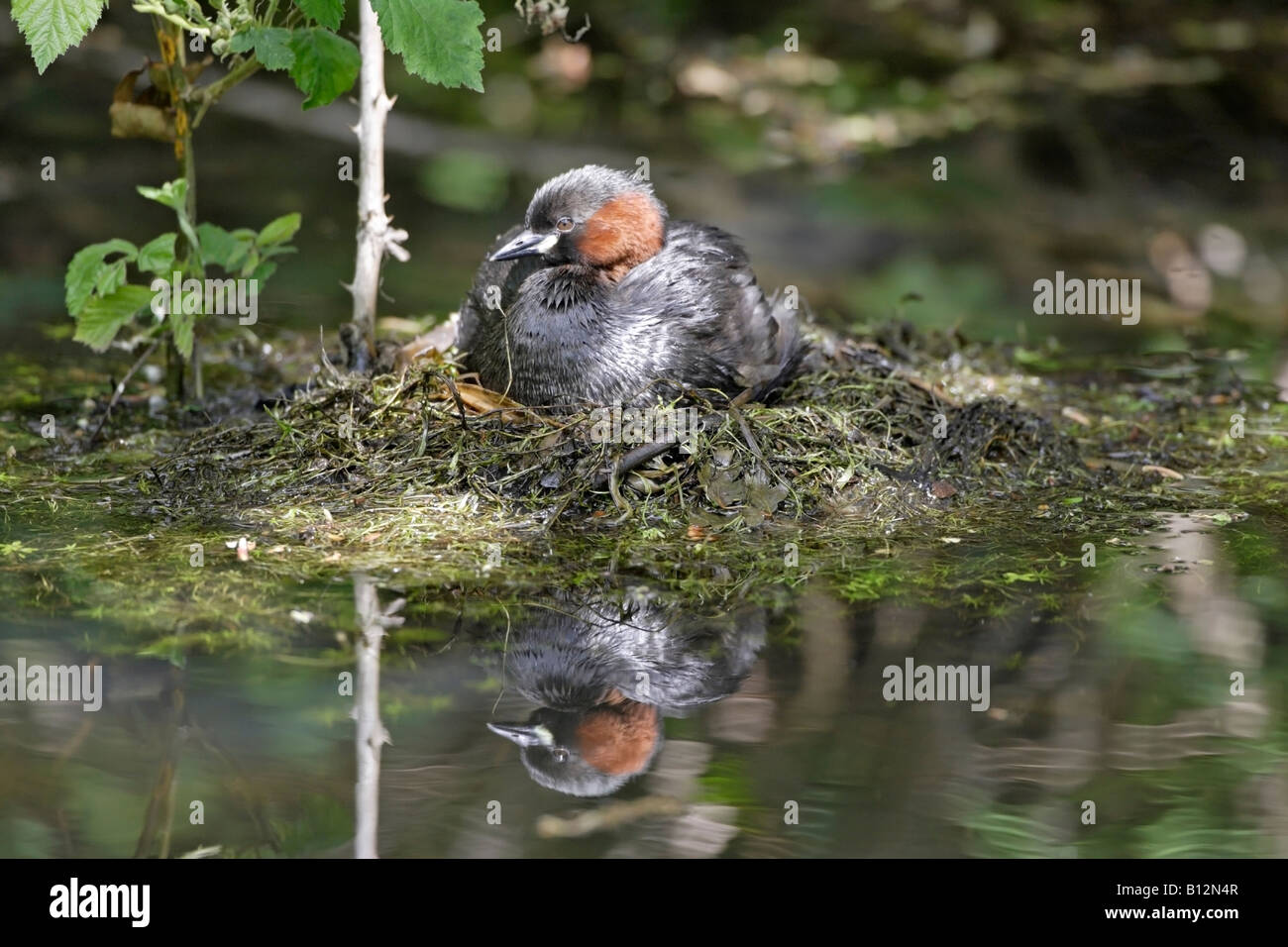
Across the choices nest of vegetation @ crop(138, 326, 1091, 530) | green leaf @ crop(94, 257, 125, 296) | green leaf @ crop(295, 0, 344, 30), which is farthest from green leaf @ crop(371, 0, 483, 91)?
green leaf @ crop(94, 257, 125, 296)

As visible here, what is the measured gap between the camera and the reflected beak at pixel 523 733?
4.07m

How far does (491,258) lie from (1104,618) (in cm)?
293

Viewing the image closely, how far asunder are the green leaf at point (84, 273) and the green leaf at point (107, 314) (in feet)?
0.15

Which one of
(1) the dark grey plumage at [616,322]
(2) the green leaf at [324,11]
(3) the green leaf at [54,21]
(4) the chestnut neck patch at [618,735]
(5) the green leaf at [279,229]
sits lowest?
(4) the chestnut neck patch at [618,735]

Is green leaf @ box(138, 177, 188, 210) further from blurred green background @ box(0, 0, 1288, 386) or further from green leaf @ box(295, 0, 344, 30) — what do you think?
blurred green background @ box(0, 0, 1288, 386)

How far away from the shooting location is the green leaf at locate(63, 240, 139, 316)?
246 inches

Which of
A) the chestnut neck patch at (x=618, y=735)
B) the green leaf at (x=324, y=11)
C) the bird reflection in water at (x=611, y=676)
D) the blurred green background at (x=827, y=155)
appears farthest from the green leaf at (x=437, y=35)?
the blurred green background at (x=827, y=155)

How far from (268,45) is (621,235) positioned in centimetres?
157

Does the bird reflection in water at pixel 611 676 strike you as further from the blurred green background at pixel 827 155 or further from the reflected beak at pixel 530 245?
the blurred green background at pixel 827 155

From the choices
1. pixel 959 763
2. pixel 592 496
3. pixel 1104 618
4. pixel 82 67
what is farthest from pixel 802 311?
pixel 82 67

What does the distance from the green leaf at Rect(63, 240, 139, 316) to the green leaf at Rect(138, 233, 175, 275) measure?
0.07 meters

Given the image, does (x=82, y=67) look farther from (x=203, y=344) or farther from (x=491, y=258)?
(x=491, y=258)

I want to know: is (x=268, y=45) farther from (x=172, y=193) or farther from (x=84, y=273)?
(x=84, y=273)

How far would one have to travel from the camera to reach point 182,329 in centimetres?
637
